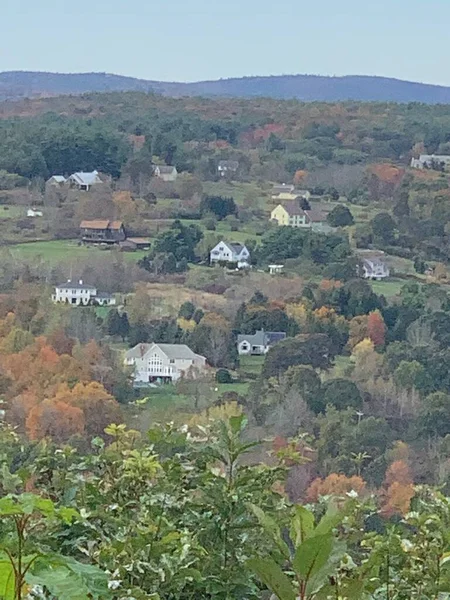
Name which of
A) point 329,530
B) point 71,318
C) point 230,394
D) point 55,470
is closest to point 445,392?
point 230,394

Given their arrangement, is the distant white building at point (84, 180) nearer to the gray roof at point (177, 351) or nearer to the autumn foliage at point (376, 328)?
the autumn foliage at point (376, 328)

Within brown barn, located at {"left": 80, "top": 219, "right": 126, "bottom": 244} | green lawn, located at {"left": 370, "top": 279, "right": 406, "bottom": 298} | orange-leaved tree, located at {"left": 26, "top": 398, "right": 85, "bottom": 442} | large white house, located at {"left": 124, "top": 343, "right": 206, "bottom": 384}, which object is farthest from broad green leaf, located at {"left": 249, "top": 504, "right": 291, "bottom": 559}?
brown barn, located at {"left": 80, "top": 219, "right": 126, "bottom": 244}

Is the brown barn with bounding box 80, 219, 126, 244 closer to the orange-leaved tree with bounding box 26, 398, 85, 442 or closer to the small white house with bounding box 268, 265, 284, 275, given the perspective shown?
the small white house with bounding box 268, 265, 284, 275

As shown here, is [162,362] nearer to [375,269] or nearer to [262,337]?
[262,337]

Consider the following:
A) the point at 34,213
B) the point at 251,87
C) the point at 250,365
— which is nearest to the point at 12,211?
the point at 34,213

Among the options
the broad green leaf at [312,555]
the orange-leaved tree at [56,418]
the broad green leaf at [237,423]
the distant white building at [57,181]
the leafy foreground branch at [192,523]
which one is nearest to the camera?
the broad green leaf at [312,555]

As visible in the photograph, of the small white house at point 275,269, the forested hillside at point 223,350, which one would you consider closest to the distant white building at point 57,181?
the forested hillside at point 223,350
